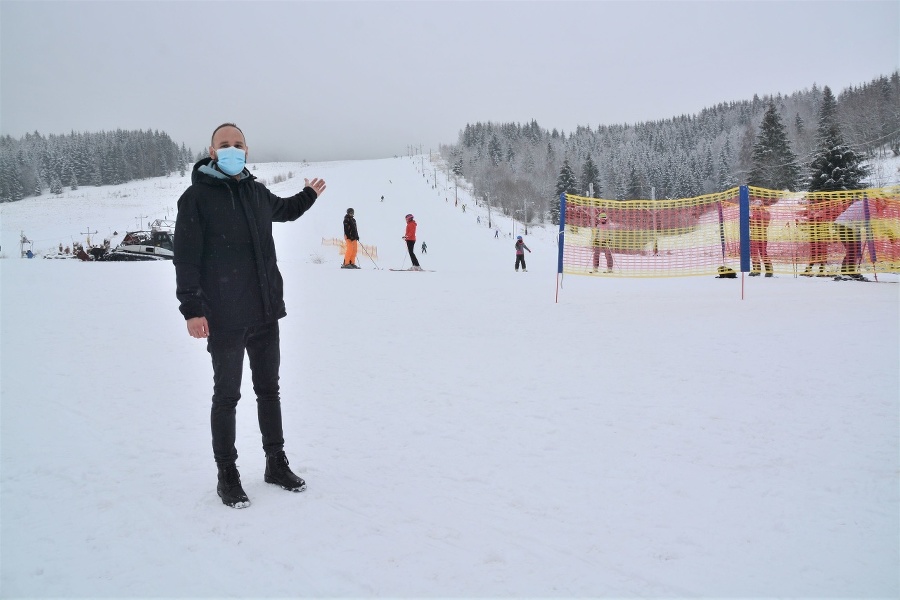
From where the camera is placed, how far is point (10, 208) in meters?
66.2

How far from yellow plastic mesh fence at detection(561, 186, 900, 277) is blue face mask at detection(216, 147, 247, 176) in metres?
7.78

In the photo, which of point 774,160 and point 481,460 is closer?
point 481,460

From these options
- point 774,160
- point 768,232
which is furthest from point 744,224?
point 774,160

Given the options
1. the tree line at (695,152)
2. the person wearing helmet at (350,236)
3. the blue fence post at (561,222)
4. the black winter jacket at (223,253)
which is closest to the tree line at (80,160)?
the tree line at (695,152)

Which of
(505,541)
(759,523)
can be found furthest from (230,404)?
(759,523)

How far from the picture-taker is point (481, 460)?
3260 millimetres

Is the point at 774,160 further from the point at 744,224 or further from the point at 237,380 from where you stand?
the point at 237,380

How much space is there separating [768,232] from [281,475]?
13.3 meters

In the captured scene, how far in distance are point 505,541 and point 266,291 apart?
190 cm

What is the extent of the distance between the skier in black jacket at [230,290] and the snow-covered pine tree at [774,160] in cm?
5560

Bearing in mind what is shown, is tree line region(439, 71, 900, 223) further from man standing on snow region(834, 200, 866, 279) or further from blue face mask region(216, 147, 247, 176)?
blue face mask region(216, 147, 247, 176)

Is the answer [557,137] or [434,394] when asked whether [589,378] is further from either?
[557,137]

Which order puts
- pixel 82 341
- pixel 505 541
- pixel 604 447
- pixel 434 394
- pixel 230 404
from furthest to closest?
1. pixel 82 341
2. pixel 434 394
3. pixel 604 447
4. pixel 230 404
5. pixel 505 541

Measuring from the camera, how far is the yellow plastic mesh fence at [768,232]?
34.9ft
